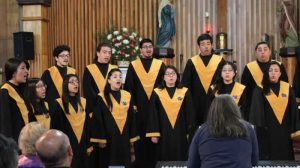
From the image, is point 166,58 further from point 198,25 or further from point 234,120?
point 234,120

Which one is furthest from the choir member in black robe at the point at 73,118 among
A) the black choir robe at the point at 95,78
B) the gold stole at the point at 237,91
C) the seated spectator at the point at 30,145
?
the seated spectator at the point at 30,145

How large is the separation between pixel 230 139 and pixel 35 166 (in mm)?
1183

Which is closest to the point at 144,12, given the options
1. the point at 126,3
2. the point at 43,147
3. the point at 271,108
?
the point at 126,3

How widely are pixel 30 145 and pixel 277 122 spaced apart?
382 cm

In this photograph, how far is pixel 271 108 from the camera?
6434mm

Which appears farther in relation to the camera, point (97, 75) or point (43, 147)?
point (97, 75)

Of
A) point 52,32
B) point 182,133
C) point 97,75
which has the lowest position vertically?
point 182,133

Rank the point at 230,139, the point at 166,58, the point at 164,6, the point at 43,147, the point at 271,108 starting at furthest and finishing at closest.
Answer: the point at 164,6 → the point at 166,58 → the point at 271,108 → the point at 230,139 → the point at 43,147

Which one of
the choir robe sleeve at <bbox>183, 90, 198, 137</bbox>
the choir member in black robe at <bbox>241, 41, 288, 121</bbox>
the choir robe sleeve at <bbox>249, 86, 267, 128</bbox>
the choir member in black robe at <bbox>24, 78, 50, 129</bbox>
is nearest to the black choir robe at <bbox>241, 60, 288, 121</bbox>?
the choir member in black robe at <bbox>241, 41, 288, 121</bbox>

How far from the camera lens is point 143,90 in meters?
7.12

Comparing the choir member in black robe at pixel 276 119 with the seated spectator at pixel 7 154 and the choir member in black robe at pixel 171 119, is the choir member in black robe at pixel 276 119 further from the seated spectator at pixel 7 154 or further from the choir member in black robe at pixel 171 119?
the seated spectator at pixel 7 154

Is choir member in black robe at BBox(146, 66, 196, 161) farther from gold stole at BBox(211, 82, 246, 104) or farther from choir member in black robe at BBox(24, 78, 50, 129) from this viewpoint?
choir member in black robe at BBox(24, 78, 50, 129)

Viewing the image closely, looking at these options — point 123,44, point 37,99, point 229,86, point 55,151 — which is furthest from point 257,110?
point 123,44

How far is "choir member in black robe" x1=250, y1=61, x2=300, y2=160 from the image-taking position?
640cm
